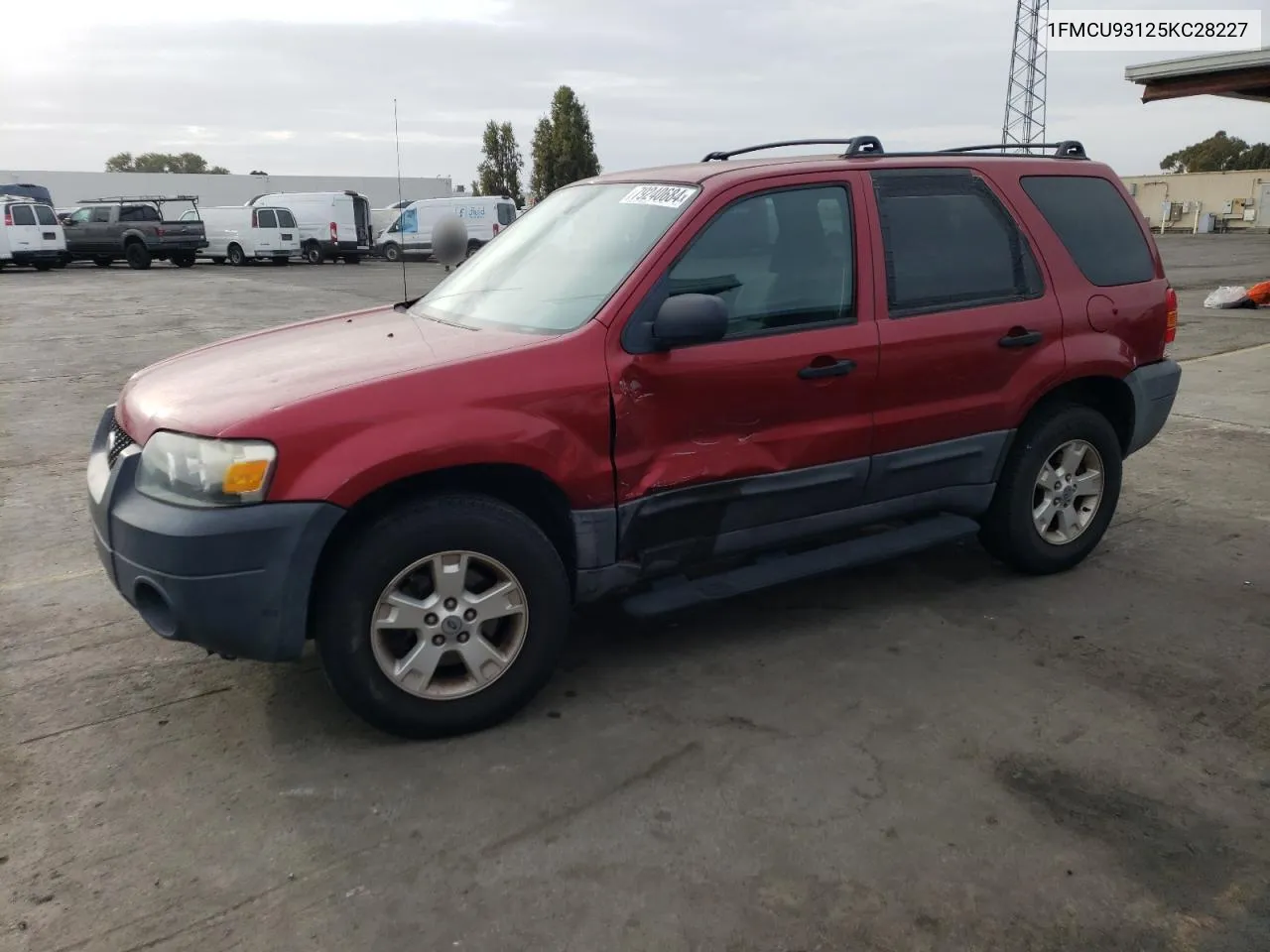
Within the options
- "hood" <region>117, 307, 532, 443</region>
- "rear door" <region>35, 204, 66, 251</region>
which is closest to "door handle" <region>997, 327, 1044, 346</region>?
"hood" <region>117, 307, 532, 443</region>

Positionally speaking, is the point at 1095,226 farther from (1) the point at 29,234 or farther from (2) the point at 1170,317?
(1) the point at 29,234

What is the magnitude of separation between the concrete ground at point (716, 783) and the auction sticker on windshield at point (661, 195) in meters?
1.68

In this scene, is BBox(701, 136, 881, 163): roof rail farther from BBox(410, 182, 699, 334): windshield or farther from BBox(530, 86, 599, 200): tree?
BBox(530, 86, 599, 200): tree

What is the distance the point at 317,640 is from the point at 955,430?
264 cm

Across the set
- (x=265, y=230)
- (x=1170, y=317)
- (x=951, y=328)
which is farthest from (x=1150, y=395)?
(x=265, y=230)

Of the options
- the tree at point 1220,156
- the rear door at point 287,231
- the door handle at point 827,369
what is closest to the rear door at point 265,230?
the rear door at point 287,231

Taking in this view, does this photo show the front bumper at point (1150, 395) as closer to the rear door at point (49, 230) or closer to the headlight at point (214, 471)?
the headlight at point (214, 471)

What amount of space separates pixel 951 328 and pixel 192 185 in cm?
6035

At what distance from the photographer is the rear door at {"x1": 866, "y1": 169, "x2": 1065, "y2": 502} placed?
4.09 meters

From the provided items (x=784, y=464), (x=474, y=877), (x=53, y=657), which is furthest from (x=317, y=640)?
(x=784, y=464)

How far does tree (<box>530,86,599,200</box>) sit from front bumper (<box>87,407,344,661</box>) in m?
56.4

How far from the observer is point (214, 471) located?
119 inches

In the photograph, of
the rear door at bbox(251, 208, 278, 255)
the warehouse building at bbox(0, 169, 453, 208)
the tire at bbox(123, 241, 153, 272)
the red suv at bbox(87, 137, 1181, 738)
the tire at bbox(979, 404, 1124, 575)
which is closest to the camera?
the red suv at bbox(87, 137, 1181, 738)

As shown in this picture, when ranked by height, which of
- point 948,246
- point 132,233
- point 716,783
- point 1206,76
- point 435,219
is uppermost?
point 1206,76
